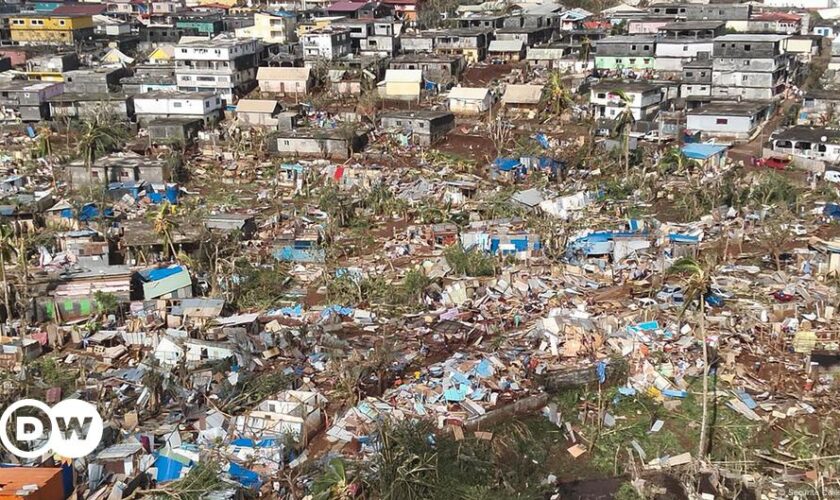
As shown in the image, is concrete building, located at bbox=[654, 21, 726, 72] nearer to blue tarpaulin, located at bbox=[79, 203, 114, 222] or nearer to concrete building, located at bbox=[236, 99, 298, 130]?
concrete building, located at bbox=[236, 99, 298, 130]

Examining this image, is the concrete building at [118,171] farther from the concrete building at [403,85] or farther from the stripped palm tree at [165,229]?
the concrete building at [403,85]

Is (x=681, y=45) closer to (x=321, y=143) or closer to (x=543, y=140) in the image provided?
(x=543, y=140)

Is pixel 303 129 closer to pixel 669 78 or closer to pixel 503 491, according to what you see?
pixel 669 78

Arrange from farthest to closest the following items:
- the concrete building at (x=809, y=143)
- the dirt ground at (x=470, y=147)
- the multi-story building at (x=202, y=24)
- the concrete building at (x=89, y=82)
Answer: the multi-story building at (x=202, y=24) < the concrete building at (x=89, y=82) < the dirt ground at (x=470, y=147) < the concrete building at (x=809, y=143)

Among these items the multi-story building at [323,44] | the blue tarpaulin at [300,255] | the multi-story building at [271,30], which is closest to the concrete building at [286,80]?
the multi-story building at [323,44]

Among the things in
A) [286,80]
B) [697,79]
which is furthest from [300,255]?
[697,79]

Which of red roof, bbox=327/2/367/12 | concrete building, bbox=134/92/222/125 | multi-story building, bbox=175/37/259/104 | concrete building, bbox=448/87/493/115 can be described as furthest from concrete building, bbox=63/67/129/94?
red roof, bbox=327/2/367/12

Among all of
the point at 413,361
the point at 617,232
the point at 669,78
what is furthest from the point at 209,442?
the point at 669,78
